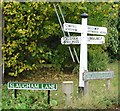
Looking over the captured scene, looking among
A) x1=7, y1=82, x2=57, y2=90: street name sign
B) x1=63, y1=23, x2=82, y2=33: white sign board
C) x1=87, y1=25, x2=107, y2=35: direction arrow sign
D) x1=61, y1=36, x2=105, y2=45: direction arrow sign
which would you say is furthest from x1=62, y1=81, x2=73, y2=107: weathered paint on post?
x1=87, y1=25, x2=107, y2=35: direction arrow sign

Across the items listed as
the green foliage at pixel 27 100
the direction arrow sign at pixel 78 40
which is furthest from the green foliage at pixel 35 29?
the green foliage at pixel 27 100

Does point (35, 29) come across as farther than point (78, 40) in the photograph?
Yes

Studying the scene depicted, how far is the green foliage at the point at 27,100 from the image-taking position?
18.6ft

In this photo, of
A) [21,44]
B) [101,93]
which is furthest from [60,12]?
[101,93]

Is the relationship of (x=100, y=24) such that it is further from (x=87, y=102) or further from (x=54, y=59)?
(x=87, y=102)

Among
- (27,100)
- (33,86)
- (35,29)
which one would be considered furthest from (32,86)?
(35,29)

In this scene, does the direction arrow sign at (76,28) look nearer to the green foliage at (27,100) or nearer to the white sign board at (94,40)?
the white sign board at (94,40)

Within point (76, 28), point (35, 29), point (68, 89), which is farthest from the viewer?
point (35, 29)

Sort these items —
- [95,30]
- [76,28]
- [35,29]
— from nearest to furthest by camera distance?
[76,28]
[95,30]
[35,29]

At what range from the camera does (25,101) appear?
19.3 ft

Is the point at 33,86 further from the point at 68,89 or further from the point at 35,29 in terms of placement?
the point at 35,29

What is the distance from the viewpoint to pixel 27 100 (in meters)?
5.90

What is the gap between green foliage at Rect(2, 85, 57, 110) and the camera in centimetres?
566

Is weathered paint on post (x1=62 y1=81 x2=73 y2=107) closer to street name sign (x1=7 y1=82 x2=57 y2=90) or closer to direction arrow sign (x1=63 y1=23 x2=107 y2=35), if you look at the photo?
street name sign (x1=7 y1=82 x2=57 y2=90)
